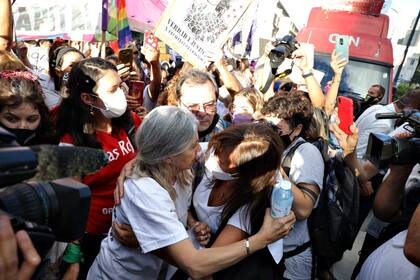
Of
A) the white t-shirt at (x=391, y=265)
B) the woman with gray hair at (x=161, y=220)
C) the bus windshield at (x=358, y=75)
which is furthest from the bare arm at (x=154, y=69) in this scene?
the bus windshield at (x=358, y=75)

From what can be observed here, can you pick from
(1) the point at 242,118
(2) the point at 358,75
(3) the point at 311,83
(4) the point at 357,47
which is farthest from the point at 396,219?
(4) the point at 357,47

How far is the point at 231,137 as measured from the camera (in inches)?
66.7

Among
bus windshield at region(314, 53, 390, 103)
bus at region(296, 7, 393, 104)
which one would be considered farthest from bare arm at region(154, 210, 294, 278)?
bus windshield at region(314, 53, 390, 103)

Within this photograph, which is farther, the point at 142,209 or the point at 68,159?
the point at 142,209

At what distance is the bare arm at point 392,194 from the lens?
1857 mm

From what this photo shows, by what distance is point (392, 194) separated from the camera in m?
1.91

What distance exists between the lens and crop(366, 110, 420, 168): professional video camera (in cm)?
151

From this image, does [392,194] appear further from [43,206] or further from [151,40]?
[151,40]

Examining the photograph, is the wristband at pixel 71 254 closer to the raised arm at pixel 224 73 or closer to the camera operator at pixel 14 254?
the camera operator at pixel 14 254

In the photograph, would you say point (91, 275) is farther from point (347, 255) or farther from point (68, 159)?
point (347, 255)

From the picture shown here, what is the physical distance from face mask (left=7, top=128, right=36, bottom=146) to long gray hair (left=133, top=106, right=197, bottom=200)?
77 centimetres

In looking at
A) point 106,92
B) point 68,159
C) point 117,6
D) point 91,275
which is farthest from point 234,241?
point 117,6

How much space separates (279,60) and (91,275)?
262cm

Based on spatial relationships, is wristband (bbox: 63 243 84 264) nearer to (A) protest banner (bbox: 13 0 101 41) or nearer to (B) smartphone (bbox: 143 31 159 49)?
(B) smartphone (bbox: 143 31 159 49)
